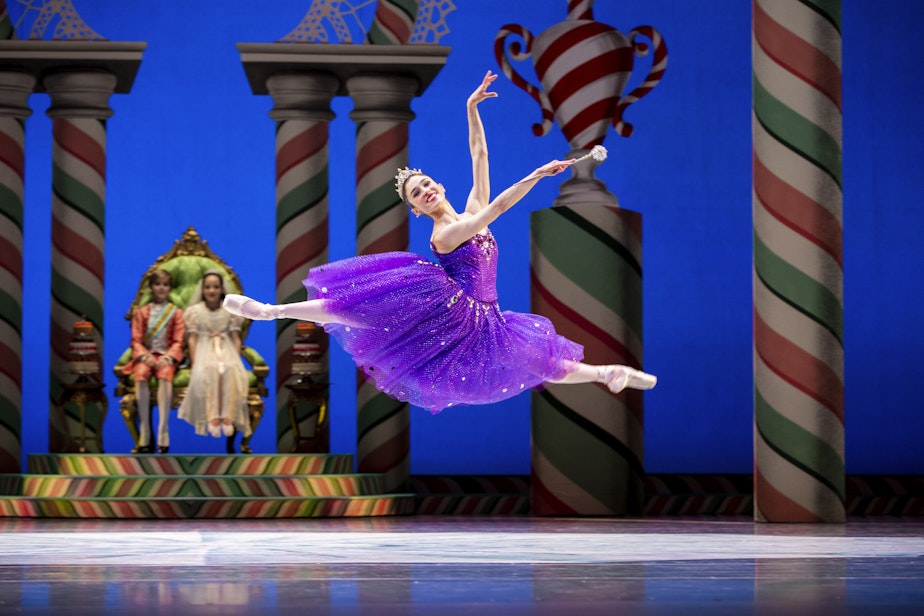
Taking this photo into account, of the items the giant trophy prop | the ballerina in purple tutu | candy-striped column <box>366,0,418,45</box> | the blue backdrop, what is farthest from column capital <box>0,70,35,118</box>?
the ballerina in purple tutu

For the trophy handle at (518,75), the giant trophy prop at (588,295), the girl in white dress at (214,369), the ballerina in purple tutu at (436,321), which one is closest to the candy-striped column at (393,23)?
the trophy handle at (518,75)

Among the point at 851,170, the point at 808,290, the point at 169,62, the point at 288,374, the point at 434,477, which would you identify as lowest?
the point at 434,477

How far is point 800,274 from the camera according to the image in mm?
8312

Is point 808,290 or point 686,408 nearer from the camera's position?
point 808,290

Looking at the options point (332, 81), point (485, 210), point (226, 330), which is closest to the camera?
point (485, 210)

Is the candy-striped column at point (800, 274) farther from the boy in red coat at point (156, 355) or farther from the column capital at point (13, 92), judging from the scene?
the column capital at point (13, 92)

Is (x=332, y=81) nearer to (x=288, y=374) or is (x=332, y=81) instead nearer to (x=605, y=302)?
(x=288, y=374)

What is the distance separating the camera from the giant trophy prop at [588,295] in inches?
373

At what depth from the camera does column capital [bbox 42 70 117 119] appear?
10750 mm

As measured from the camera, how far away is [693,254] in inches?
472

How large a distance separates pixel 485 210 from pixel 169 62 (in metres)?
6.98

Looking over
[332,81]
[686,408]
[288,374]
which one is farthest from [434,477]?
[332,81]

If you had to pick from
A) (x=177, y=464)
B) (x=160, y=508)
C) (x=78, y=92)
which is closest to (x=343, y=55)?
(x=78, y=92)

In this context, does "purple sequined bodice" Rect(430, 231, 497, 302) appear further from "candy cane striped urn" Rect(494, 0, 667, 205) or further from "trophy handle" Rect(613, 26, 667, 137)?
"trophy handle" Rect(613, 26, 667, 137)
